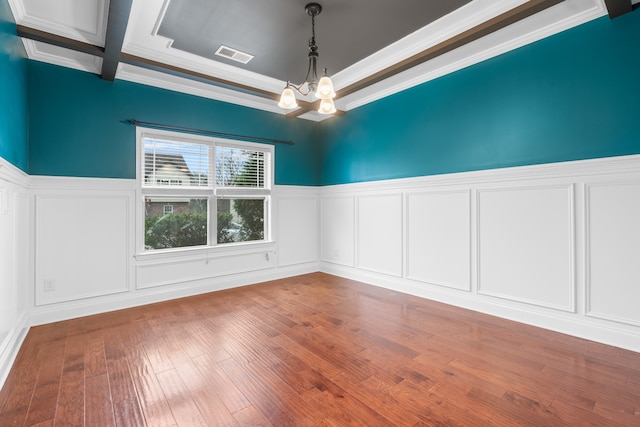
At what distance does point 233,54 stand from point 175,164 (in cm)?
165

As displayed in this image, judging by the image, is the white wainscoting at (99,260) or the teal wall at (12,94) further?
the white wainscoting at (99,260)

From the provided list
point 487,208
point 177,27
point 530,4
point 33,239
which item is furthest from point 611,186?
point 33,239

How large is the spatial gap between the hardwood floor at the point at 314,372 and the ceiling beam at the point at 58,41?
2.67 meters

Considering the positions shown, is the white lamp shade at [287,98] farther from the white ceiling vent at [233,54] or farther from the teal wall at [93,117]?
the teal wall at [93,117]

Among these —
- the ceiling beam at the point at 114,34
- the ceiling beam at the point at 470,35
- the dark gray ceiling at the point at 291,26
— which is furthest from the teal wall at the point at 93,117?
the ceiling beam at the point at 470,35

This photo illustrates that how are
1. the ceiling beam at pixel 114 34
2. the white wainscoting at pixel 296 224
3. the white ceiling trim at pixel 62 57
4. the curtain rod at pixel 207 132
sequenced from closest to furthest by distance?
the ceiling beam at pixel 114 34 < the white ceiling trim at pixel 62 57 < the curtain rod at pixel 207 132 < the white wainscoting at pixel 296 224

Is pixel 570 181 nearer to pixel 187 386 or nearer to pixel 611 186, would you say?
pixel 611 186

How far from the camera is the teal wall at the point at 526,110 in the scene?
252 centimetres

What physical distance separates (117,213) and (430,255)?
383cm

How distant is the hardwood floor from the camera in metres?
1.71

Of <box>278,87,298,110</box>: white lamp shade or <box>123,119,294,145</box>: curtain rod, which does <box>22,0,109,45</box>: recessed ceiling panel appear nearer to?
<box>123,119,294,145</box>: curtain rod

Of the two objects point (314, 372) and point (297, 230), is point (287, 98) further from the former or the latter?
point (297, 230)

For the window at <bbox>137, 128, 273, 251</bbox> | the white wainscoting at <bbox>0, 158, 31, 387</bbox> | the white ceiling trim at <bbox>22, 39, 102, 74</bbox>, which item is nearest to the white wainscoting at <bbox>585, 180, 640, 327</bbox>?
the window at <bbox>137, 128, 273, 251</bbox>

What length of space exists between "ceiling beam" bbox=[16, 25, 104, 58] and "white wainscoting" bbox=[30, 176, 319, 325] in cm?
131
